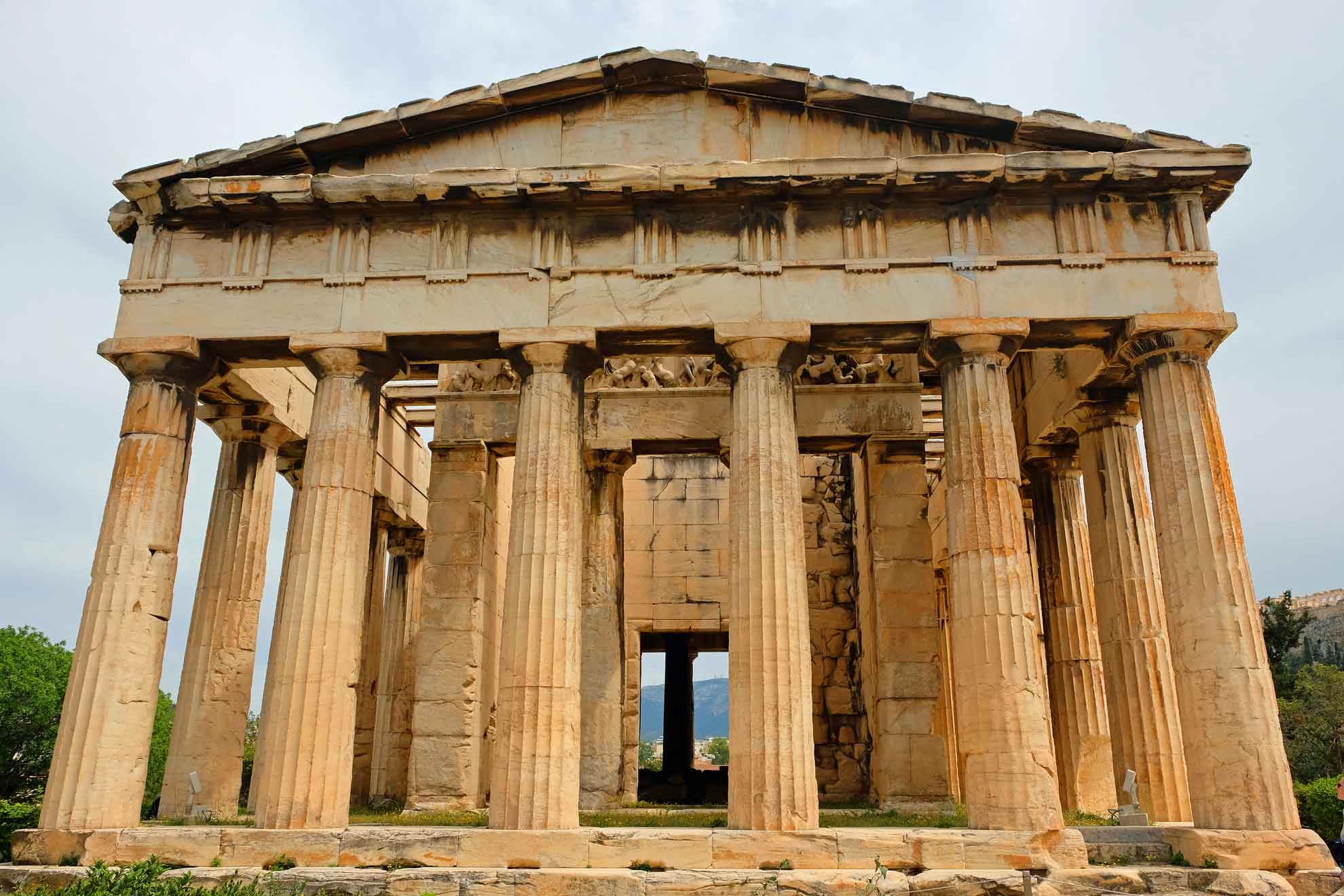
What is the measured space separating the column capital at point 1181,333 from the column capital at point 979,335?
154cm

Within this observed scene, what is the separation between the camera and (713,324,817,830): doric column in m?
13.1

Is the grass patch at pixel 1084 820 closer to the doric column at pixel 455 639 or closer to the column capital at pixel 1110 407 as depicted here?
the column capital at pixel 1110 407

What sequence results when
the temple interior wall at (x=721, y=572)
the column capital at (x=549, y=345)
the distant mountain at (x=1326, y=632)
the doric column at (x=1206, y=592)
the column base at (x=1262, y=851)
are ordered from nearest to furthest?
1. the column base at (x=1262, y=851)
2. the doric column at (x=1206, y=592)
3. the column capital at (x=549, y=345)
4. the temple interior wall at (x=721, y=572)
5. the distant mountain at (x=1326, y=632)

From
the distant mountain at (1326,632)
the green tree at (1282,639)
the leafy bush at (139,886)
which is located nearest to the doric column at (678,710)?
the leafy bush at (139,886)

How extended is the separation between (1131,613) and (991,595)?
405 centimetres

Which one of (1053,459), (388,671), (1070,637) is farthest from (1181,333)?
(388,671)

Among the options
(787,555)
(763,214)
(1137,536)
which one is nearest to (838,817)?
(787,555)

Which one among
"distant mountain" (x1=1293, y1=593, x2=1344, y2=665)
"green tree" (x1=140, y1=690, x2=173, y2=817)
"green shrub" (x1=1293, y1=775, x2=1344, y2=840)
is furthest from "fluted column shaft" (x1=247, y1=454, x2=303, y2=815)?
"distant mountain" (x1=1293, y1=593, x2=1344, y2=665)

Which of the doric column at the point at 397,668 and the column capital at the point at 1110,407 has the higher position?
the column capital at the point at 1110,407

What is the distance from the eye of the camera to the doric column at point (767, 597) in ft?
42.9

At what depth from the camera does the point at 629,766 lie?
66.3 ft

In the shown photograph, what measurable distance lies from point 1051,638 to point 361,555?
1238 centimetres

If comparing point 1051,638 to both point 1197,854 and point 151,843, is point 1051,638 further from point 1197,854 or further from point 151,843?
point 151,843

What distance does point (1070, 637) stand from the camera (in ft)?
60.9
